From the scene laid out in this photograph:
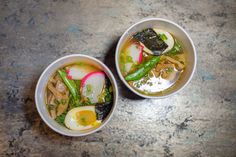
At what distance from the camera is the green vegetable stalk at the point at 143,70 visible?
1.14m

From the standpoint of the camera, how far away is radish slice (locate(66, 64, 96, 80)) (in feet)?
3.71

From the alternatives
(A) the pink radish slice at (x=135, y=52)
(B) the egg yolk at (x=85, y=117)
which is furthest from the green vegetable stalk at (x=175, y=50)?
(B) the egg yolk at (x=85, y=117)

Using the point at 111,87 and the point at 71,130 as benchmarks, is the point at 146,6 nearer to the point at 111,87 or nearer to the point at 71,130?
the point at 111,87

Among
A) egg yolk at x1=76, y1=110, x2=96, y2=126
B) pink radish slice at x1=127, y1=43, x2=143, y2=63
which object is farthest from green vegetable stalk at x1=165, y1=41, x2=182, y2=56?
egg yolk at x1=76, y1=110, x2=96, y2=126

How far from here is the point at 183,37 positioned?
1.14m

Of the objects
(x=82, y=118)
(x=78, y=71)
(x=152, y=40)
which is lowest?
(x=82, y=118)

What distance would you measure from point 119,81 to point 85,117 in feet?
0.87

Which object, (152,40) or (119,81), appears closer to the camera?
(152,40)

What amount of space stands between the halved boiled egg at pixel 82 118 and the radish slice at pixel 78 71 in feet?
0.40

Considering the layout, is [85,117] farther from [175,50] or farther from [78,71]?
[175,50]

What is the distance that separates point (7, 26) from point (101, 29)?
0.41m

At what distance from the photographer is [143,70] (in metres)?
1.15

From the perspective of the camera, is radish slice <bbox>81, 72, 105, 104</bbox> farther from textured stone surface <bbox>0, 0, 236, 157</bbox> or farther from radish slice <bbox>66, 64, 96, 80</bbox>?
textured stone surface <bbox>0, 0, 236, 157</bbox>

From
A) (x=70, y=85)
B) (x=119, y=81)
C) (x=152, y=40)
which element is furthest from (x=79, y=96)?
Result: (x=152, y=40)
